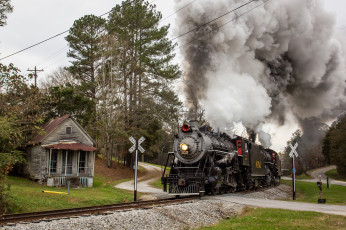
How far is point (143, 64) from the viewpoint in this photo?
3631cm

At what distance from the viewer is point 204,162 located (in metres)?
15.7

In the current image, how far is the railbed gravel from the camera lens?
24.1 ft

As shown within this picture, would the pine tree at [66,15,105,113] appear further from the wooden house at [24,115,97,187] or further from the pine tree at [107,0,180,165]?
the wooden house at [24,115,97,187]

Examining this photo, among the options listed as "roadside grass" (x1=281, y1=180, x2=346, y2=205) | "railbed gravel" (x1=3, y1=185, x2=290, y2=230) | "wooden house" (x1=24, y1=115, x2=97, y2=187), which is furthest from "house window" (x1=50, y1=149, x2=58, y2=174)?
"roadside grass" (x1=281, y1=180, x2=346, y2=205)

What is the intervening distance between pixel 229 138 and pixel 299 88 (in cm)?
1180

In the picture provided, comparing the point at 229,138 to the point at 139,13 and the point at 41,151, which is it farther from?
the point at 139,13

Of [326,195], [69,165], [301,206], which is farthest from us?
[69,165]

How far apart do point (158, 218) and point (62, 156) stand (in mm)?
19559

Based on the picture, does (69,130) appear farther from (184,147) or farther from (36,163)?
(184,147)

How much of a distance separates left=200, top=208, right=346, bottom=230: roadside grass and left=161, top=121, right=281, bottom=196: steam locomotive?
3.91m

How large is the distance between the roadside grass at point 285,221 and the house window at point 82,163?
1934 cm

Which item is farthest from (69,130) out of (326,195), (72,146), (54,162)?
(326,195)

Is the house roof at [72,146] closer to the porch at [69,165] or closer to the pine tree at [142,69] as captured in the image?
the porch at [69,165]

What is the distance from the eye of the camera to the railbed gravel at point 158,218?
7.36 meters
